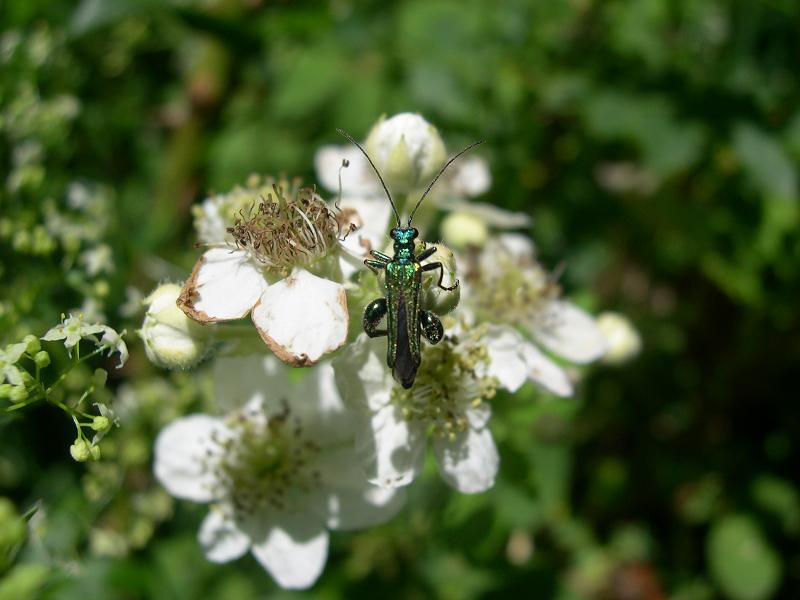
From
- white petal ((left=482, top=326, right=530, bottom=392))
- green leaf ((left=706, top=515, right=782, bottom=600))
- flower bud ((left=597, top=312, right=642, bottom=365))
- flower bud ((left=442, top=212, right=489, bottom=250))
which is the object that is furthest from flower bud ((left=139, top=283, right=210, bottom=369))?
green leaf ((left=706, top=515, right=782, bottom=600))

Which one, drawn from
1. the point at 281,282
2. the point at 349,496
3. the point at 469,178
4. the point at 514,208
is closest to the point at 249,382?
the point at 349,496

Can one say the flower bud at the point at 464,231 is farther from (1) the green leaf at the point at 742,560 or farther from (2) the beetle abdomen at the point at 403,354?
(1) the green leaf at the point at 742,560

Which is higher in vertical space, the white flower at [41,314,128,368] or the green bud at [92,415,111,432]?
the white flower at [41,314,128,368]

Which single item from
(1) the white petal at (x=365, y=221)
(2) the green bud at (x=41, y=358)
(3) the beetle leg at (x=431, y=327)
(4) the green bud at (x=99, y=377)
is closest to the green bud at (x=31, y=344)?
(2) the green bud at (x=41, y=358)

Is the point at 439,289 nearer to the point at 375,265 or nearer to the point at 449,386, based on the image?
the point at 375,265

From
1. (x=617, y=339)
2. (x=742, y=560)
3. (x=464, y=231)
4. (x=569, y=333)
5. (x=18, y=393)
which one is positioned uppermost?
(x=18, y=393)

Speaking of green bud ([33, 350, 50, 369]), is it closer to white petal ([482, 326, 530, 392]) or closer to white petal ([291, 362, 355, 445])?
white petal ([291, 362, 355, 445])

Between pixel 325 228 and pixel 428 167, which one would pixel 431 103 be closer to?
pixel 428 167
